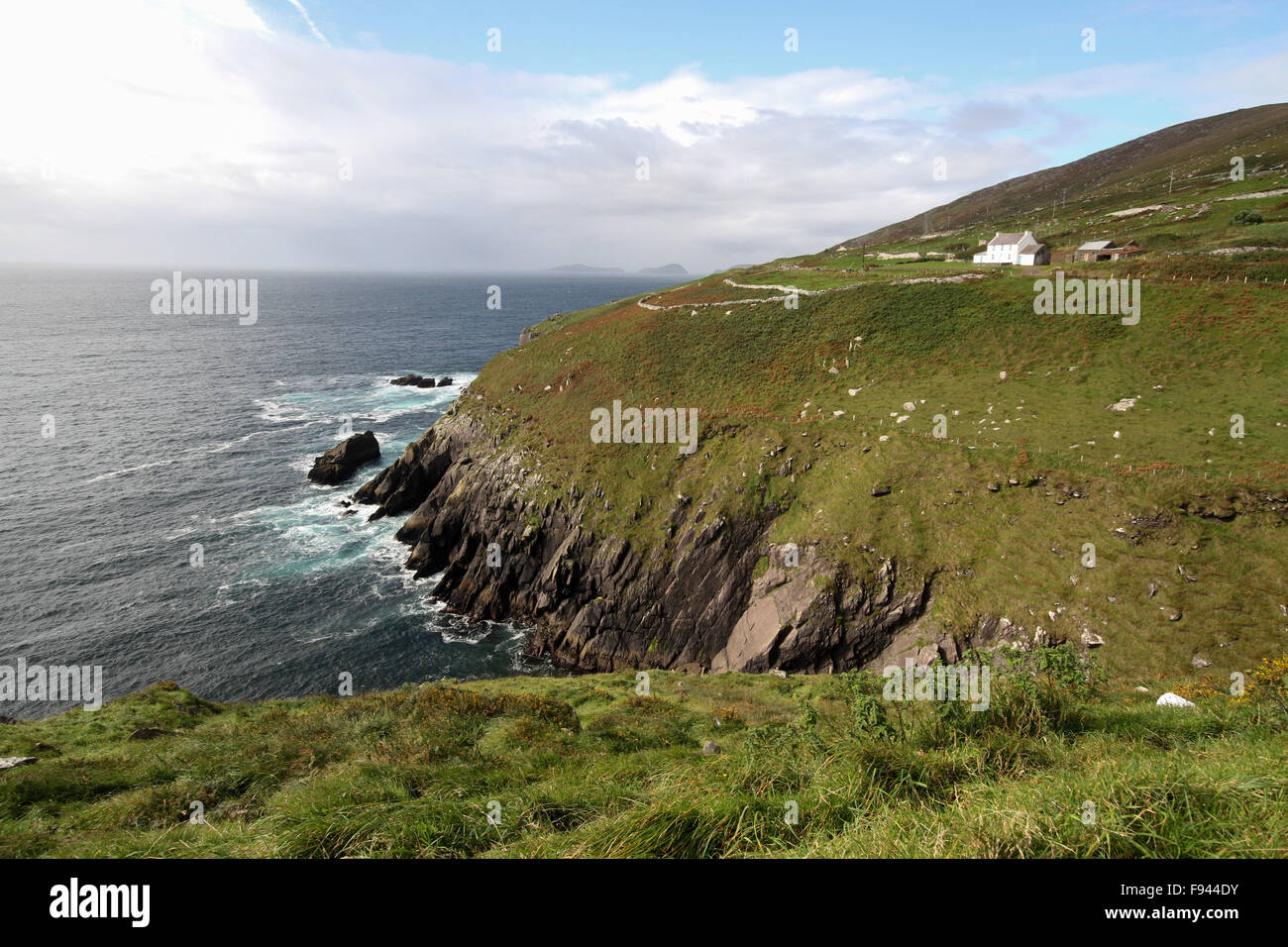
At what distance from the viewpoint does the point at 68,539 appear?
49.4 metres

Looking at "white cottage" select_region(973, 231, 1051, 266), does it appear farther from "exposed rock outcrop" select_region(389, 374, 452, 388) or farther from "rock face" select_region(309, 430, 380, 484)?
"exposed rock outcrop" select_region(389, 374, 452, 388)

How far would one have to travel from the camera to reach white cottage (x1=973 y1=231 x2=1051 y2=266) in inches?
2657

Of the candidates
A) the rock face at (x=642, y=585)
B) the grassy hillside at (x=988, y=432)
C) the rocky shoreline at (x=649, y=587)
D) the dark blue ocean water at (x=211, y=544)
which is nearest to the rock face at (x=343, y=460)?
the dark blue ocean water at (x=211, y=544)

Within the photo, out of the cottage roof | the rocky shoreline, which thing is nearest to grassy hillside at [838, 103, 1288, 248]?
the cottage roof

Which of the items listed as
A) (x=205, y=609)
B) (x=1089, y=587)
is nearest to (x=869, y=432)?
(x=1089, y=587)

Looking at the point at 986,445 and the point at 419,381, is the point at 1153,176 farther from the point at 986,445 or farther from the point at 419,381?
the point at 419,381

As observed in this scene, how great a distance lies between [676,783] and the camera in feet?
27.3

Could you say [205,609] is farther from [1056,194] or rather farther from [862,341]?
[1056,194]

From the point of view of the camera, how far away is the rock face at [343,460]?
61531 mm

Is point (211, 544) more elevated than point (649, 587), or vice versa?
point (211, 544)

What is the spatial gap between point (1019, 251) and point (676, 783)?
8449cm

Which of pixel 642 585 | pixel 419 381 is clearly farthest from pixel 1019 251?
pixel 419 381
